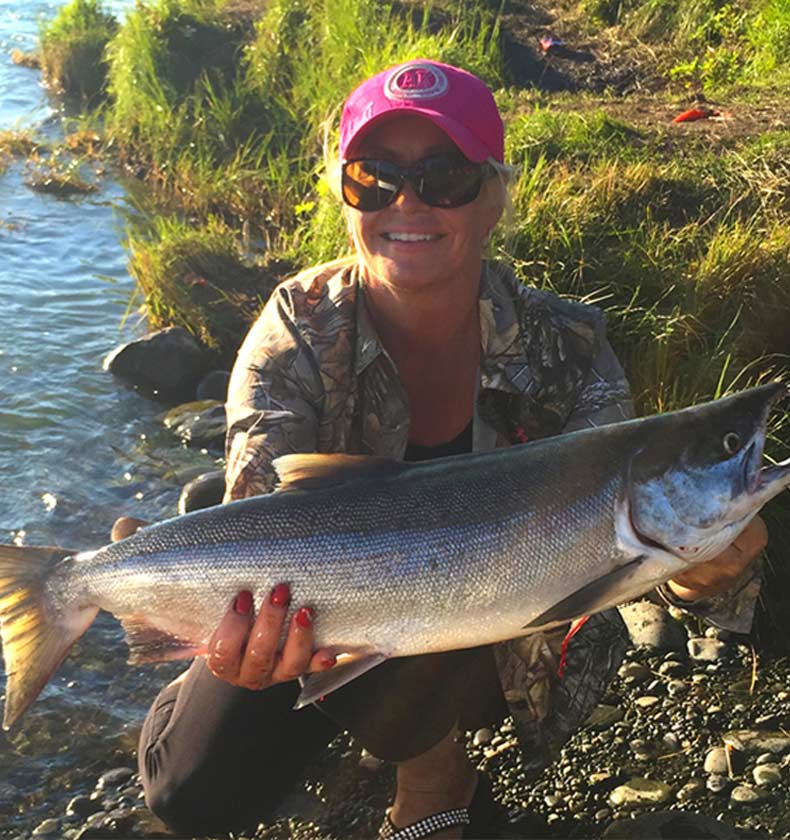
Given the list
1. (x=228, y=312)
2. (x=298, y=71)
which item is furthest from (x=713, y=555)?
(x=298, y=71)

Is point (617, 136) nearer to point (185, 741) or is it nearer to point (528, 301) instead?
point (528, 301)

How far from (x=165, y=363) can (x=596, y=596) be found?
5307 mm

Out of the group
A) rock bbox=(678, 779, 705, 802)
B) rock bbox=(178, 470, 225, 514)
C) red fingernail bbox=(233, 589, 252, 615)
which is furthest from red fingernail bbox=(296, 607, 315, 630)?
rock bbox=(178, 470, 225, 514)

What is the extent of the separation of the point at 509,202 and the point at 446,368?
0.59 m

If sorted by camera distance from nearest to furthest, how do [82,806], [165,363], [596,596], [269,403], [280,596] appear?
[596,596] < [280,596] < [269,403] < [82,806] < [165,363]

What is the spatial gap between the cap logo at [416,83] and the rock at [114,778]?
104 inches

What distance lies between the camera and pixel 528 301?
3.68 metres

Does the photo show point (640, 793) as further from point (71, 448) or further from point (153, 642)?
point (71, 448)

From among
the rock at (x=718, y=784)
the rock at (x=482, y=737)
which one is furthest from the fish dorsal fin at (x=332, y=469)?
the rock at (x=718, y=784)

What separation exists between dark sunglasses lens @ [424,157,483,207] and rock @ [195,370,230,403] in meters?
4.19

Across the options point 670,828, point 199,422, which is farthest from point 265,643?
point 199,422

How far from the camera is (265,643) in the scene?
9.20 ft

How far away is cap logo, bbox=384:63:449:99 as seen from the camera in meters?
3.26

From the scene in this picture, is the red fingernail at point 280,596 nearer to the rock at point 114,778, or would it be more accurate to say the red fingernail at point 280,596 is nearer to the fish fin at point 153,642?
the fish fin at point 153,642
